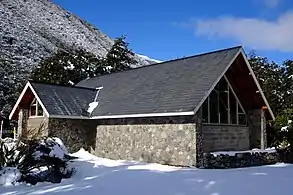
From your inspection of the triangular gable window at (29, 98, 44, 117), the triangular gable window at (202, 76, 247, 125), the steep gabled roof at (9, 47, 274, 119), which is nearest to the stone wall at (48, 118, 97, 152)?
the steep gabled roof at (9, 47, 274, 119)

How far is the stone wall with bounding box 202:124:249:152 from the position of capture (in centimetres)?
1527

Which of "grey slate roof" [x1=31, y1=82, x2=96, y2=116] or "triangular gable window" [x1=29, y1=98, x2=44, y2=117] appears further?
"triangular gable window" [x1=29, y1=98, x2=44, y2=117]

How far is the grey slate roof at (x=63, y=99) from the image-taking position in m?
17.3

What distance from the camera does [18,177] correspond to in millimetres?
10305

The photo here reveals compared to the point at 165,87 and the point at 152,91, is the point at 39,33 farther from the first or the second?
the point at 165,87

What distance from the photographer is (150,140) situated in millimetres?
15250

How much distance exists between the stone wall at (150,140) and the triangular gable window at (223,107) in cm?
166

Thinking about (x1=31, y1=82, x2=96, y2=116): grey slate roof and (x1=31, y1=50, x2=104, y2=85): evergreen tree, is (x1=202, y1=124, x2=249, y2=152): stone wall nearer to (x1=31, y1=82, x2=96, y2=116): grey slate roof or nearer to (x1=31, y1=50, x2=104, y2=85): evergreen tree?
(x1=31, y1=82, x2=96, y2=116): grey slate roof

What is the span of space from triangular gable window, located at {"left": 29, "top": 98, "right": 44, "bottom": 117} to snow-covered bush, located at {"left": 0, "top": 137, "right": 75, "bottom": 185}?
6958 millimetres

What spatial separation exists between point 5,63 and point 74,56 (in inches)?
240

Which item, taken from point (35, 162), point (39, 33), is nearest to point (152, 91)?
point (35, 162)

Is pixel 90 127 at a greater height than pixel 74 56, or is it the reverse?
pixel 74 56

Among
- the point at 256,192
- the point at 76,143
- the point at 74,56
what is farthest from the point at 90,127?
the point at 74,56

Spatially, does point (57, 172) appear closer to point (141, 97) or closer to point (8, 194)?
point (8, 194)
